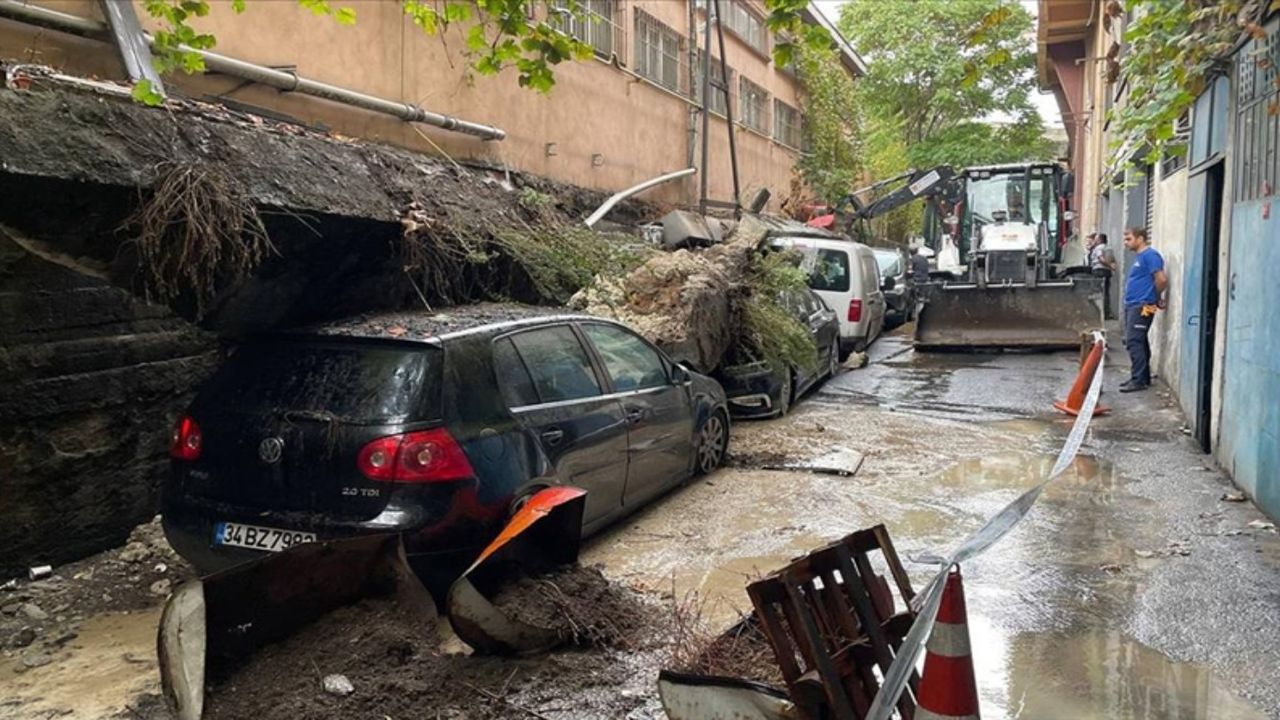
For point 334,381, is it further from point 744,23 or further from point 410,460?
point 744,23

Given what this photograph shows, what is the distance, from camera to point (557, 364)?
5.34 m

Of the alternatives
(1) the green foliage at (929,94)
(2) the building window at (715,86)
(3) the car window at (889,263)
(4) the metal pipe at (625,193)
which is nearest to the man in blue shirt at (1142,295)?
(4) the metal pipe at (625,193)

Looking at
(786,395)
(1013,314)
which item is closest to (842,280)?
(1013,314)

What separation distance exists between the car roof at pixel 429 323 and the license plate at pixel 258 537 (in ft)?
3.22

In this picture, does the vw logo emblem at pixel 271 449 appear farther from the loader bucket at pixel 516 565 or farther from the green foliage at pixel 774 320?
the green foliage at pixel 774 320

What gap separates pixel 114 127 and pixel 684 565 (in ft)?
12.2

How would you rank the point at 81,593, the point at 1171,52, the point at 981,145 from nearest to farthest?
the point at 81,593, the point at 1171,52, the point at 981,145

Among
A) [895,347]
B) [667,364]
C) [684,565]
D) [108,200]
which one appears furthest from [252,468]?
[895,347]

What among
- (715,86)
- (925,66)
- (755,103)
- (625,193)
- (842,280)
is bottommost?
(842,280)

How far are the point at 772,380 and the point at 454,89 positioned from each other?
4.86 m

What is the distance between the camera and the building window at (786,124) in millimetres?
24641

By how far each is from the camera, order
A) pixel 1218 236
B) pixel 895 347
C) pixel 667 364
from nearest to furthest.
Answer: pixel 667 364, pixel 1218 236, pixel 895 347

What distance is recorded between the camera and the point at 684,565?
5250 millimetres

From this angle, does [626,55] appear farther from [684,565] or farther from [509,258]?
[684,565]
